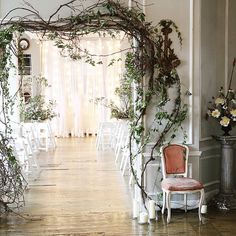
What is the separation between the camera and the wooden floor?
441cm

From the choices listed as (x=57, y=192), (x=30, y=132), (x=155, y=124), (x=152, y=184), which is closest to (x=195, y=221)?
(x=152, y=184)

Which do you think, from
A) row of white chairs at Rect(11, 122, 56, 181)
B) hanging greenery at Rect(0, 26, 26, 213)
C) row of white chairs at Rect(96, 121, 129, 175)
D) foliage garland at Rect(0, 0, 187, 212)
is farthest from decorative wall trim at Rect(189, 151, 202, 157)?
row of white chairs at Rect(96, 121, 129, 175)

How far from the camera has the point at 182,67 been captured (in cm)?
507

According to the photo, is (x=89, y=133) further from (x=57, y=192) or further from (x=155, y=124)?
(x=155, y=124)

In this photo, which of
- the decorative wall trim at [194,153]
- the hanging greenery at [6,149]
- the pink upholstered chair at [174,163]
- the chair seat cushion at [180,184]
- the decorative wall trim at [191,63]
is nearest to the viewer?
the chair seat cushion at [180,184]

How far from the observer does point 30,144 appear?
25.0ft

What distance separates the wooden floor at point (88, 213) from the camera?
4414 millimetres

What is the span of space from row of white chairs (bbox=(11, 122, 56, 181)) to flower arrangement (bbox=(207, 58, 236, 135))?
104 inches

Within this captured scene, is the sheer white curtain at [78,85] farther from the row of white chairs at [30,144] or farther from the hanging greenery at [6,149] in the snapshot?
the hanging greenery at [6,149]

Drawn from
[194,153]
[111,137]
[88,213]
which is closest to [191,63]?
[194,153]

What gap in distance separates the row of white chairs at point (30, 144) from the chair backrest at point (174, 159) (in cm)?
199

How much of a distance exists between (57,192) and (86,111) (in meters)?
6.36

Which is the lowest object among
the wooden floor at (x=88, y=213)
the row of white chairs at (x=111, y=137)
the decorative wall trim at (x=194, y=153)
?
the wooden floor at (x=88, y=213)

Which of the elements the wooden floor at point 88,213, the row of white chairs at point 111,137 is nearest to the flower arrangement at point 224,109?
the wooden floor at point 88,213
